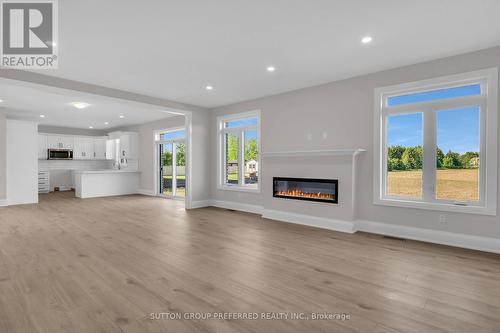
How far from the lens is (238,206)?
267 inches

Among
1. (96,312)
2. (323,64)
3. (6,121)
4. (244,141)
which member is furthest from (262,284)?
(6,121)

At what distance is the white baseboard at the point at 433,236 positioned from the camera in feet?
11.7

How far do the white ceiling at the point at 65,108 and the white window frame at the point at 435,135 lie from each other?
503 cm

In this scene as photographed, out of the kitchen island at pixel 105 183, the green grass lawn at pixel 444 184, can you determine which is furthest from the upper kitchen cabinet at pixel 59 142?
the green grass lawn at pixel 444 184

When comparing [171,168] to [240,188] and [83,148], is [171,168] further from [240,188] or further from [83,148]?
[83,148]

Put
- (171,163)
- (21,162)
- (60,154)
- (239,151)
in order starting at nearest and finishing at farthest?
(239,151), (21,162), (171,163), (60,154)

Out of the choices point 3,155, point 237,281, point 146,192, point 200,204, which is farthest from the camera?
point 146,192

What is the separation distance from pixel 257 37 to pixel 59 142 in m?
11.1

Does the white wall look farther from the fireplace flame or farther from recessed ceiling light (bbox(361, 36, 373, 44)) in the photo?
recessed ceiling light (bbox(361, 36, 373, 44))

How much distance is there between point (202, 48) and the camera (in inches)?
141

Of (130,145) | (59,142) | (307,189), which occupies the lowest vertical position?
(307,189)

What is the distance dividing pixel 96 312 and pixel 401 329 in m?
2.33

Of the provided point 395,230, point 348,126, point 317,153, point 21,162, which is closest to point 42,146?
point 21,162

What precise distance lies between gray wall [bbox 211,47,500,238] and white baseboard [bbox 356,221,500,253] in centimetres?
7
